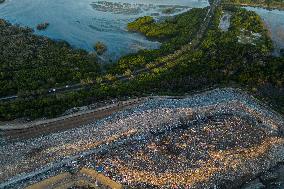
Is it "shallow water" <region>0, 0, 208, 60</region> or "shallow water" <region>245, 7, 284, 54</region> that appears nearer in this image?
"shallow water" <region>0, 0, 208, 60</region>

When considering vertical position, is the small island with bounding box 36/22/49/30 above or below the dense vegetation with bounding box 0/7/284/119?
above

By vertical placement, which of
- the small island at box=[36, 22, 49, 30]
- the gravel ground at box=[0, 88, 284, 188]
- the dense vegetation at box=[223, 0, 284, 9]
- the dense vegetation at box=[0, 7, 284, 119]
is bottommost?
the gravel ground at box=[0, 88, 284, 188]

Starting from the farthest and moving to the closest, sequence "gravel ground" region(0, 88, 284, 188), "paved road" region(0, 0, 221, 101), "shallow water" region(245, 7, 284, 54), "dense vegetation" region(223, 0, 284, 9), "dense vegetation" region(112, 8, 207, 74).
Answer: "dense vegetation" region(223, 0, 284, 9)
"shallow water" region(245, 7, 284, 54)
"dense vegetation" region(112, 8, 207, 74)
"paved road" region(0, 0, 221, 101)
"gravel ground" region(0, 88, 284, 188)

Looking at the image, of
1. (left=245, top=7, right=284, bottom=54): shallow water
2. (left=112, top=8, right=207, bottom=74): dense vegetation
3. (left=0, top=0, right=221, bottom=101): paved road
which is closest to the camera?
(left=0, top=0, right=221, bottom=101): paved road

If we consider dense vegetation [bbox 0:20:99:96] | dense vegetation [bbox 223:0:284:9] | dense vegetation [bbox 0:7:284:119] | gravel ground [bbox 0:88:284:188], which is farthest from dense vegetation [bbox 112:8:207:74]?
gravel ground [bbox 0:88:284:188]

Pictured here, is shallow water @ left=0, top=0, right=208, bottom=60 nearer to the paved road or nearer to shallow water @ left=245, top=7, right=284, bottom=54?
the paved road

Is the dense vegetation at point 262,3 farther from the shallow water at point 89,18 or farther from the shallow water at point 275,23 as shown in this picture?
the shallow water at point 89,18

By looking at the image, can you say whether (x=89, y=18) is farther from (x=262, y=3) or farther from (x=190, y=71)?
(x=262, y=3)
